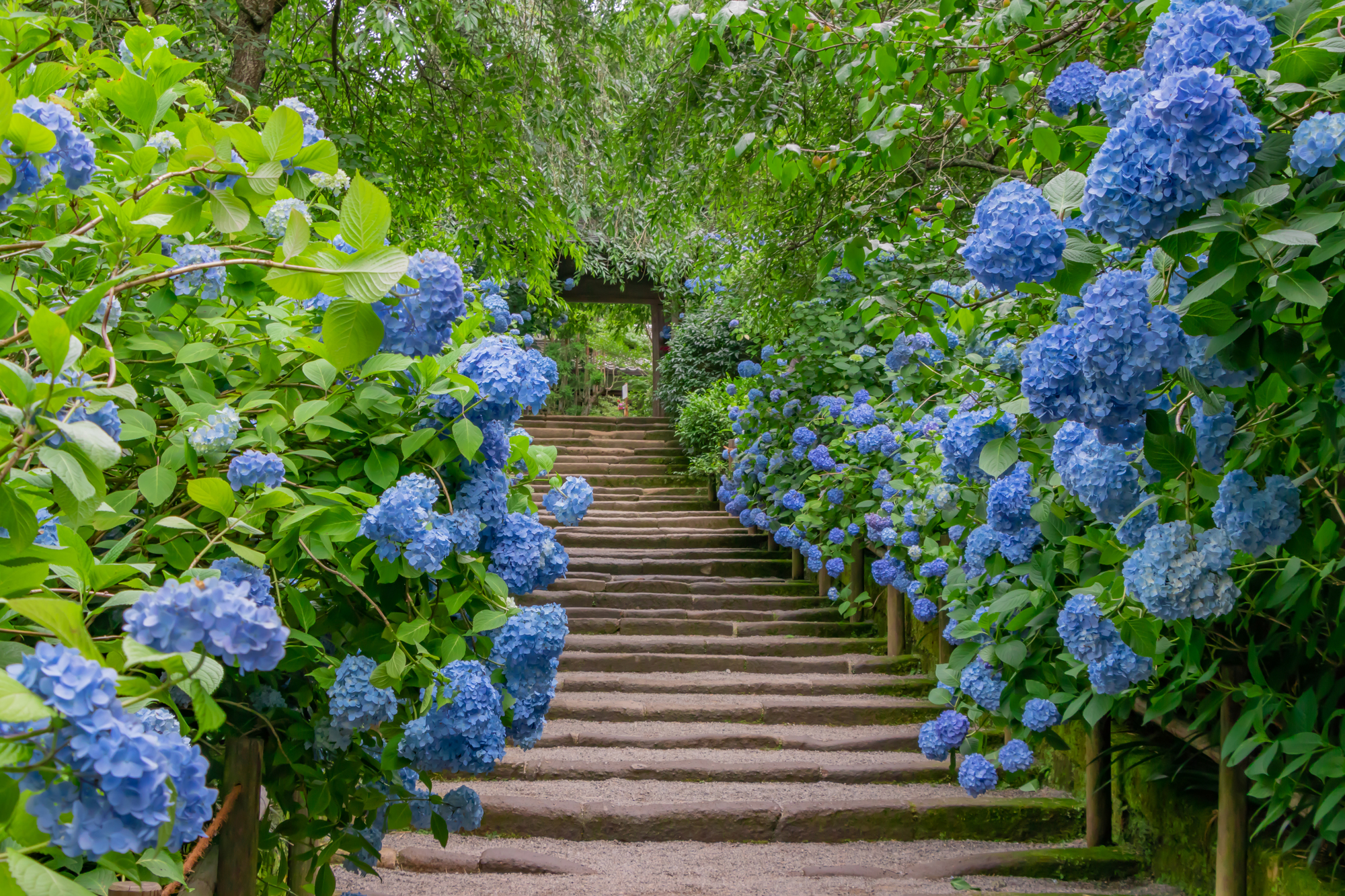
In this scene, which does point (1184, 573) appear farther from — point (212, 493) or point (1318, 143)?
point (212, 493)

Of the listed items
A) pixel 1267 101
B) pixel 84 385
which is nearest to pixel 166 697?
pixel 84 385

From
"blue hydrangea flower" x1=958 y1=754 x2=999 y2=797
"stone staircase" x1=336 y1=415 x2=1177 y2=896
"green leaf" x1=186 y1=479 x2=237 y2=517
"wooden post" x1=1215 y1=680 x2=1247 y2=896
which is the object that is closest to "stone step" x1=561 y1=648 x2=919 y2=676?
"stone staircase" x1=336 y1=415 x2=1177 y2=896

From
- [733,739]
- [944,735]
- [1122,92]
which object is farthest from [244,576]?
[733,739]

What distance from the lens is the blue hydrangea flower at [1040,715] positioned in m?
2.54

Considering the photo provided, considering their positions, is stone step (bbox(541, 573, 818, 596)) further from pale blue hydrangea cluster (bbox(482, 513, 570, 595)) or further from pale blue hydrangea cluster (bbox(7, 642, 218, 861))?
pale blue hydrangea cluster (bbox(7, 642, 218, 861))

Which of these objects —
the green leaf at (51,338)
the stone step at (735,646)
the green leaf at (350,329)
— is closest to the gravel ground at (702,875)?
the stone step at (735,646)

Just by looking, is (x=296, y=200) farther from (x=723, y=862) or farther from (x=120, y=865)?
(x=723, y=862)

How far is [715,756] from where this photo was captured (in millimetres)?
4258

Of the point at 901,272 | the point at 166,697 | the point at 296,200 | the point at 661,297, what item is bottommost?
the point at 166,697

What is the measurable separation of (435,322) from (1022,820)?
10.3ft

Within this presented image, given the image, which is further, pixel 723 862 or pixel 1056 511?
pixel 723 862

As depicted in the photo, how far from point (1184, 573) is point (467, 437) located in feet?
3.38

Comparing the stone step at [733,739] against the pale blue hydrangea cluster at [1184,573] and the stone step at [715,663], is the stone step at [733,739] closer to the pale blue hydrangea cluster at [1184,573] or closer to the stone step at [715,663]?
the stone step at [715,663]

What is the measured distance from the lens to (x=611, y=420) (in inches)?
492
